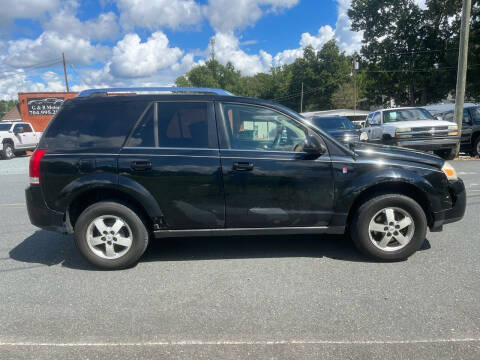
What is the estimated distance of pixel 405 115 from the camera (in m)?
12.6

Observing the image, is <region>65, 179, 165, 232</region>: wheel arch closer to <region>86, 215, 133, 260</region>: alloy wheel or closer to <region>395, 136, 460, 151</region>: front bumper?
<region>86, 215, 133, 260</region>: alloy wheel

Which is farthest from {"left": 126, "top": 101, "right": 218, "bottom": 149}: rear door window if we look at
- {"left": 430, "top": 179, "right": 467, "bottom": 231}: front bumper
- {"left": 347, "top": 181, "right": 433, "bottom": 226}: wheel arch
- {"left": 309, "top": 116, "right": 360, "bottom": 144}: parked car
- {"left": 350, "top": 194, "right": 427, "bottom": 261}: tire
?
{"left": 309, "top": 116, "right": 360, "bottom": 144}: parked car

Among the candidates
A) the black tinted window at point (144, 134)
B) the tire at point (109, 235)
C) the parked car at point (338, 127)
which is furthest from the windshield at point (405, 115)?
the tire at point (109, 235)

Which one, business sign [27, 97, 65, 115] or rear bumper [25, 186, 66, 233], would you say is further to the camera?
business sign [27, 97, 65, 115]

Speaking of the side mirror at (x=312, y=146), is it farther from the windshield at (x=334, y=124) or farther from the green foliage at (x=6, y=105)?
the green foliage at (x=6, y=105)

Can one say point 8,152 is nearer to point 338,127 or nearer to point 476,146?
point 338,127

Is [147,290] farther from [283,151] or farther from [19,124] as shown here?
[19,124]

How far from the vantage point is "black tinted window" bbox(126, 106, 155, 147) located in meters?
3.99

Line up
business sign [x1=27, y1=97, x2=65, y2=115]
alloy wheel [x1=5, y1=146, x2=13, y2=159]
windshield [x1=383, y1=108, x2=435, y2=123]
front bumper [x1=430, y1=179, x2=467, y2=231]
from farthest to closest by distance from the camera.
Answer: business sign [x1=27, y1=97, x2=65, y2=115], alloy wheel [x1=5, y1=146, x2=13, y2=159], windshield [x1=383, y1=108, x2=435, y2=123], front bumper [x1=430, y1=179, x2=467, y2=231]

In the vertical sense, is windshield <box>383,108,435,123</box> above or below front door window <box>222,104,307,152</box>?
above

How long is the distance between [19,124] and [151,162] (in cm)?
1924

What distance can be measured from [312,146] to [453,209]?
1.79 m

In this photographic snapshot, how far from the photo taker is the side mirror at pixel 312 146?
152 inches

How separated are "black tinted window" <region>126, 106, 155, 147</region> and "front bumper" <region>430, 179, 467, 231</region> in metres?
3.23
